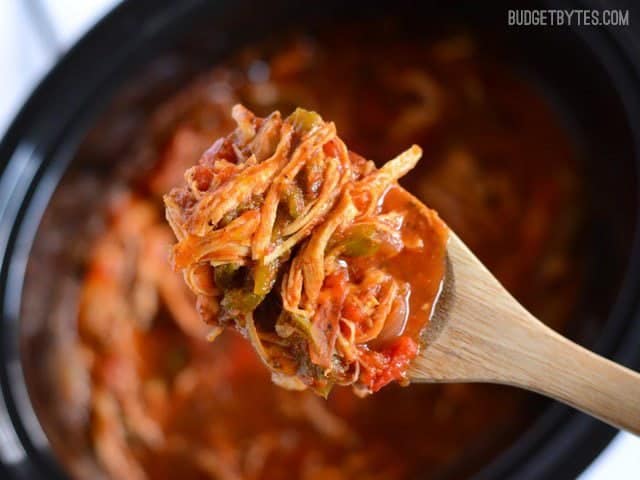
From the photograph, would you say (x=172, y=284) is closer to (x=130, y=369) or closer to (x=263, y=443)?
(x=130, y=369)

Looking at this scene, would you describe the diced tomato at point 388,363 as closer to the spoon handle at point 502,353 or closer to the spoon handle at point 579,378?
the spoon handle at point 502,353

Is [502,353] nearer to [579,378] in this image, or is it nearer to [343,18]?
[579,378]

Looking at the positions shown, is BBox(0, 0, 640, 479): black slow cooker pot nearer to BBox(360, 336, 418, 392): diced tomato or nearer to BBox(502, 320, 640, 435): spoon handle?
BBox(502, 320, 640, 435): spoon handle

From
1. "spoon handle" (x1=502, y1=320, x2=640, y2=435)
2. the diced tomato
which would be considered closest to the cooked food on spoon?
the diced tomato

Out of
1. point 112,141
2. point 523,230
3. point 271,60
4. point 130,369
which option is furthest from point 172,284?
point 523,230

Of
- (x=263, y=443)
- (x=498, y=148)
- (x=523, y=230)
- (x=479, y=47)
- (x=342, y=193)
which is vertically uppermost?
(x=342, y=193)

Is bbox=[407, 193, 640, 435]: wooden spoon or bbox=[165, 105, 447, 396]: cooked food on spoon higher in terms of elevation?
bbox=[165, 105, 447, 396]: cooked food on spoon
